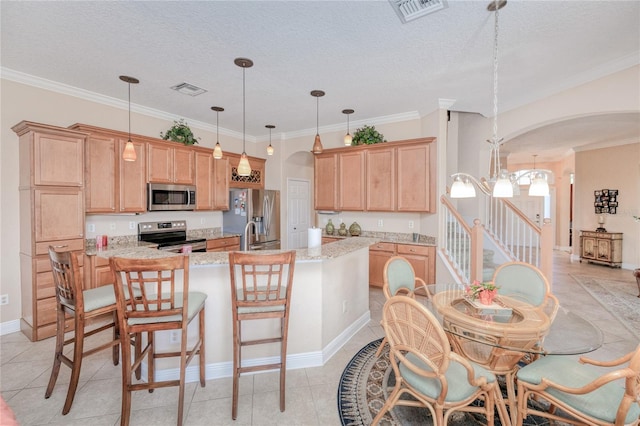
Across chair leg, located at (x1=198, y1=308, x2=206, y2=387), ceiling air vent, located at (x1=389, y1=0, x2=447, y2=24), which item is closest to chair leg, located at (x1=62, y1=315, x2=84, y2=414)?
chair leg, located at (x1=198, y1=308, x2=206, y2=387)

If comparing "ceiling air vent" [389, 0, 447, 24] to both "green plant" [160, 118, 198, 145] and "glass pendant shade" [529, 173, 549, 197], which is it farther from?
"green plant" [160, 118, 198, 145]

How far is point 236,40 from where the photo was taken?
2695 mm

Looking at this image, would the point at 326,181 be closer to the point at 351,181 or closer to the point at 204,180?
the point at 351,181

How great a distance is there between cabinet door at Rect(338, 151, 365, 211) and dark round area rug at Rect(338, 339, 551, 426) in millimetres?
2815

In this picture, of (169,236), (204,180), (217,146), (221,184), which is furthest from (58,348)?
(221,184)

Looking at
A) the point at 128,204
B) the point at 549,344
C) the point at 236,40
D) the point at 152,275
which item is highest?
the point at 236,40

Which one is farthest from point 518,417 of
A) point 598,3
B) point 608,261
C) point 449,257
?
point 608,261

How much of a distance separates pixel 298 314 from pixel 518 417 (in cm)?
171

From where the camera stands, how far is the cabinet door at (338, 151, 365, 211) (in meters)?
5.11

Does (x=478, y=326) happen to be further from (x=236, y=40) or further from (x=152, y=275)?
(x=236, y=40)

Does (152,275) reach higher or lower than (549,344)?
higher

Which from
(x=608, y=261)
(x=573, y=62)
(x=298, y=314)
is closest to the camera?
(x=298, y=314)

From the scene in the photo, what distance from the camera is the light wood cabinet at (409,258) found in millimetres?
4402

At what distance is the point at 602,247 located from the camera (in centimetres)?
685
